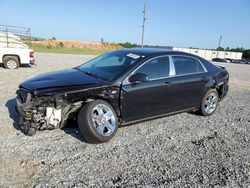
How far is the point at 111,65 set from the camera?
511 centimetres

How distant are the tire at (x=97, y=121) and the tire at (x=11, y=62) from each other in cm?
1036

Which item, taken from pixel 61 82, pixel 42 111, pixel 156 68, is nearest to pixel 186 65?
pixel 156 68

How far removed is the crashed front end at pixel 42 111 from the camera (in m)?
3.94

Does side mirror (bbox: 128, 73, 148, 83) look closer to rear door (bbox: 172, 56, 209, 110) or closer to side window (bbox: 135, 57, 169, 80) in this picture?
side window (bbox: 135, 57, 169, 80)

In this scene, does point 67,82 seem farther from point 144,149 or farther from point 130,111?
point 144,149

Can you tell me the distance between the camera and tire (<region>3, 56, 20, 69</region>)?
12.7 metres

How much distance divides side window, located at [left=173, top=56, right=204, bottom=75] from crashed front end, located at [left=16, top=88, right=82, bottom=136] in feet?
7.83

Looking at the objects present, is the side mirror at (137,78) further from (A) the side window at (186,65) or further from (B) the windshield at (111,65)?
(A) the side window at (186,65)

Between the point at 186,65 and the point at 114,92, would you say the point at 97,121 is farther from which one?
the point at 186,65

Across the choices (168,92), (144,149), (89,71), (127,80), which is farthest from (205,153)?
(89,71)

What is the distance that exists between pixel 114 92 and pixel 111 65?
984 millimetres

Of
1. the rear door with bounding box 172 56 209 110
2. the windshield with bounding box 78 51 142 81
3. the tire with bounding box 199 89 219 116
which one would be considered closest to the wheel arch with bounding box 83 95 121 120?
the windshield with bounding box 78 51 142 81

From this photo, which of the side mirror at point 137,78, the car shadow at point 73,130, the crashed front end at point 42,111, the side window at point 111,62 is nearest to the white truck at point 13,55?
the side window at point 111,62

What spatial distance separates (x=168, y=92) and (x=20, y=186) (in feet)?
10.6
